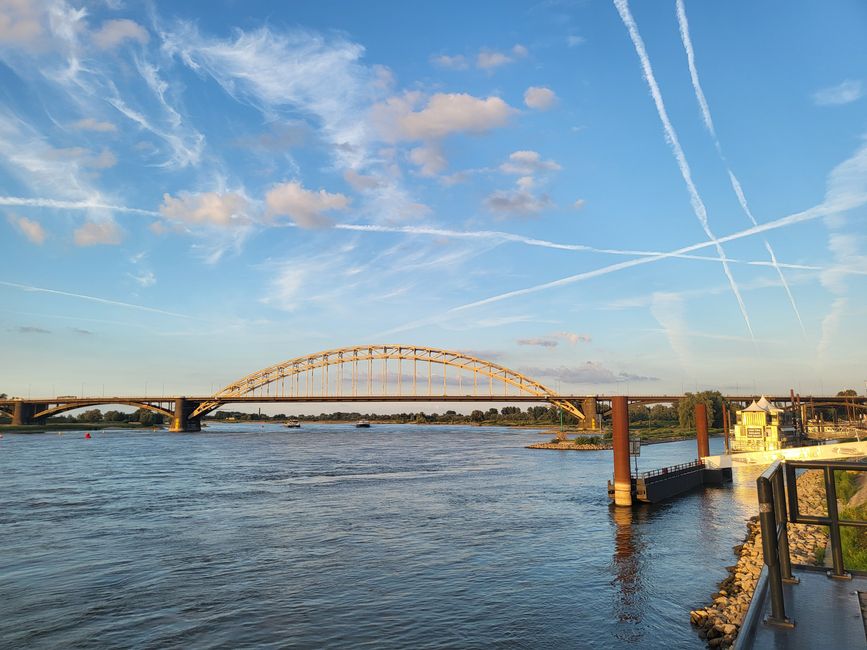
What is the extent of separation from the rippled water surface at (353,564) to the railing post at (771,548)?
11.3m

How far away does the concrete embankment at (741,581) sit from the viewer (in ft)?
55.3

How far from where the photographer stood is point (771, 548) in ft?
22.3

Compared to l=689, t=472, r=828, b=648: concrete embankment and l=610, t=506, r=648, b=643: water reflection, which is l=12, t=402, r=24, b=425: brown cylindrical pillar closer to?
l=610, t=506, r=648, b=643: water reflection

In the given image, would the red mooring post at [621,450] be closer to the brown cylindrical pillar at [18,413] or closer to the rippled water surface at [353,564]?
the rippled water surface at [353,564]

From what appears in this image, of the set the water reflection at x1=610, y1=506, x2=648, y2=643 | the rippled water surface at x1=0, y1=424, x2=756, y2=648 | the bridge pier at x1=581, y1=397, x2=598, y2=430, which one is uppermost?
the bridge pier at x1=581, y1=397, x2=598, y2=430

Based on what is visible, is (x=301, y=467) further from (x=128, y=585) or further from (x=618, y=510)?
(x=128, y=585)

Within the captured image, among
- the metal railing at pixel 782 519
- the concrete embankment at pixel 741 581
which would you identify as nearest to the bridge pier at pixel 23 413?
the concrete embankment at pixel 741 581

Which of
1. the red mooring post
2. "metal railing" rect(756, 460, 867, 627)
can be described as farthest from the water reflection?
"metal railing" rect(756, 460, 867, 627)

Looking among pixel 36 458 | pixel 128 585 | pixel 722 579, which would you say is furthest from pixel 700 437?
pixel 36 458

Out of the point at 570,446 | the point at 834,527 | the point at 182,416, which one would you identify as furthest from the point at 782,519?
the point at 182,416

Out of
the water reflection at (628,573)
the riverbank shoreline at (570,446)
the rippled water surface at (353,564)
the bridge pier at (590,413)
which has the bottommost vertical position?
the riverbank shoreline at (570,446)

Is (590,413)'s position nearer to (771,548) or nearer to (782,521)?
(782,521)

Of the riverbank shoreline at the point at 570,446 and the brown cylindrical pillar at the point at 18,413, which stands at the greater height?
the brown cylindrical pillar at the point at 18,413

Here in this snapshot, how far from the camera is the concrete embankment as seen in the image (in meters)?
16.8
